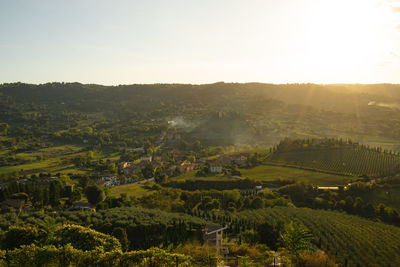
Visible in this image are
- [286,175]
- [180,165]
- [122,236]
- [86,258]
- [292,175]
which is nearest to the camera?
[86,258]

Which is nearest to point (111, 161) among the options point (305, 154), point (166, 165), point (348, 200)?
point (166, 165)

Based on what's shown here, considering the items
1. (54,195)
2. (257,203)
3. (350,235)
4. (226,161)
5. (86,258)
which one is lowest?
(226,161)

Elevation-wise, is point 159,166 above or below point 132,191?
below

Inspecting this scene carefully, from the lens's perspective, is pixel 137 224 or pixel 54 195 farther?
pixel 54 195

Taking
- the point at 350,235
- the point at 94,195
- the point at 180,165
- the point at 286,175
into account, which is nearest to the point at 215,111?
the point at 180,165

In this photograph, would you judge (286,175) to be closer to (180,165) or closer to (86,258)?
(180,165)

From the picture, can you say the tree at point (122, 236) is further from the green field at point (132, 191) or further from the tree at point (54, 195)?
the green field at point (132, 191)
